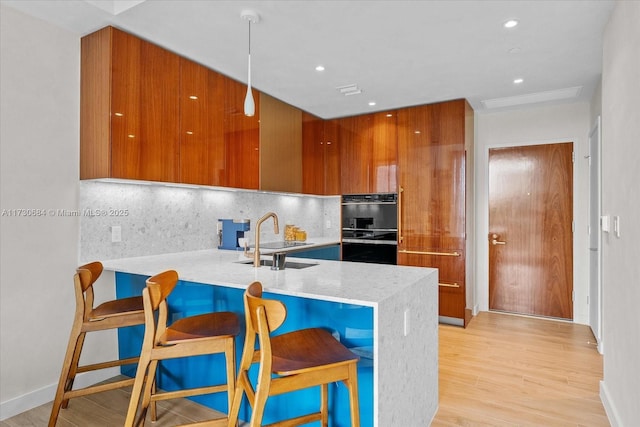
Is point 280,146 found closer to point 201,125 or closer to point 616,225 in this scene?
point 201,125

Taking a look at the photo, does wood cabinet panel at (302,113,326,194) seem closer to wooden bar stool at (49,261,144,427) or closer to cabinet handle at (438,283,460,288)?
cabinet handle at (438,283,460,288)

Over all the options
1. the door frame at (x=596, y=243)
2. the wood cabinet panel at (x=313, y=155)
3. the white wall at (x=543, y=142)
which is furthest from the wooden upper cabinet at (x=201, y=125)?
the door frame at (x=596, y=243)

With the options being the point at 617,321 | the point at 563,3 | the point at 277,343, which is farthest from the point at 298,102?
the point at 617,321

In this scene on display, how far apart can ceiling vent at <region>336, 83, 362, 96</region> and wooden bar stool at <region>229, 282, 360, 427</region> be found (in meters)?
2.58

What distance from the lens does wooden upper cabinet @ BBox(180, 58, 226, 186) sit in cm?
278

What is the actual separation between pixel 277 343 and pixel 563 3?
249 cm

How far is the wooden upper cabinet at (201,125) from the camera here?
2.78m

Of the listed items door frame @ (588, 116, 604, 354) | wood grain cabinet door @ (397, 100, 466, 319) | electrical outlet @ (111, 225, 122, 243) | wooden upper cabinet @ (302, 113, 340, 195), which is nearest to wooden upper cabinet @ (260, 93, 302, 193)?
wooden upper cabinet @ (302, 113, 340, 195)

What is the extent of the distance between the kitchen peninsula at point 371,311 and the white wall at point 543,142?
2.73 metres

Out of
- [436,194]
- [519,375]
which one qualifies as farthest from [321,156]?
[519,375]

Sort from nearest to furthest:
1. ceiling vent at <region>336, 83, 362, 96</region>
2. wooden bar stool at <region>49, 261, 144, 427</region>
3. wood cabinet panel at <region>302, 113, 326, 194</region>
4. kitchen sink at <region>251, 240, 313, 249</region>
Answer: wooden bar stool at <region>49, 261, 144, 427</region>, ceiling vent at <region>336, 83, 362, 96</region>, kitchen sink at <region>251, 240, 313, 249</region>, wood cabinet panel at <region>302, 113, 326, 194</region>

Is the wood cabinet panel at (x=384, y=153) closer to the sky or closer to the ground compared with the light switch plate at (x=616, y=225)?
closer to the sky

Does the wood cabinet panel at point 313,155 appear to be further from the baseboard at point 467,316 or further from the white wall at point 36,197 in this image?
the white wall at point 36,197

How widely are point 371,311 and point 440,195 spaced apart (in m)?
2.69
